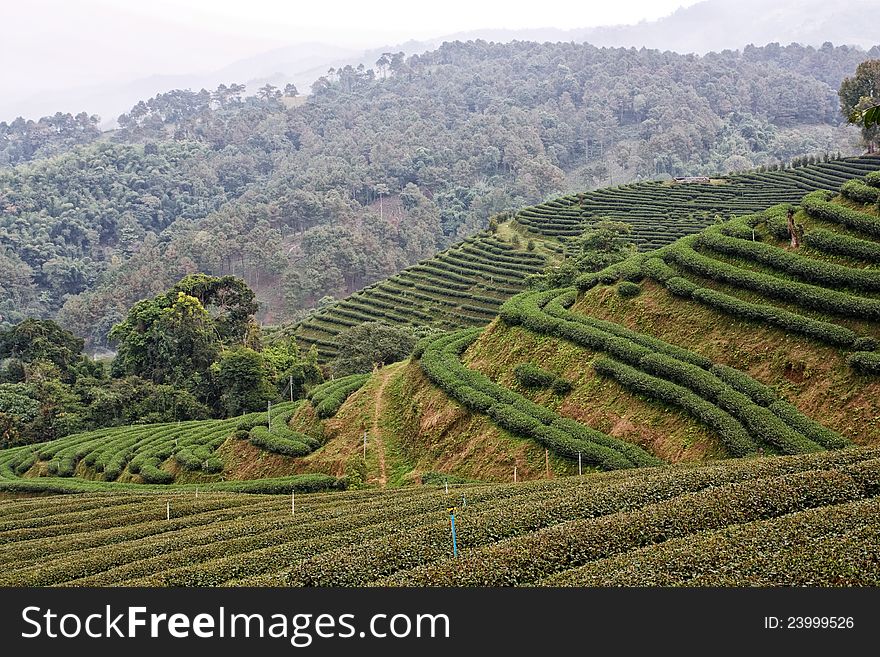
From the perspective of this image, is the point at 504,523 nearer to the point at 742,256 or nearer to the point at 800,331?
the point at 800,331

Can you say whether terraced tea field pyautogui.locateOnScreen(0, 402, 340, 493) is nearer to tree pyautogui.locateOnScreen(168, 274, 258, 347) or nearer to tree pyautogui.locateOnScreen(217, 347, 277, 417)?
tree pyautogui.locateOnScreen(217, 347, 277, 417)

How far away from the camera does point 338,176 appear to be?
147500mm

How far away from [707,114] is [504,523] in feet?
554

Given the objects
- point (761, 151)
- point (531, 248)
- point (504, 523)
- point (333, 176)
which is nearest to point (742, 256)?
point (504, 523)

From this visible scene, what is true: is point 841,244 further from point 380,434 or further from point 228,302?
point 228,302

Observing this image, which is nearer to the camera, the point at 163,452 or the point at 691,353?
the point at 691,353

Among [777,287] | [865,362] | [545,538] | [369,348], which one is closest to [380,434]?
[777,287]

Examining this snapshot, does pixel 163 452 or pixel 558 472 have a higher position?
pixel 558 472

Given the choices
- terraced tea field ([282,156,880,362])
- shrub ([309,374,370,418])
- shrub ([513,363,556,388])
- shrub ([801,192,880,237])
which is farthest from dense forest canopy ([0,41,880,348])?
shrub ([801,192,880,237])

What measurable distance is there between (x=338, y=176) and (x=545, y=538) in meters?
140

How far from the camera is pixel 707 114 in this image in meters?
165

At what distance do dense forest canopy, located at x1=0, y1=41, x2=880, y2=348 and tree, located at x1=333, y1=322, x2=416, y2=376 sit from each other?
46.7m

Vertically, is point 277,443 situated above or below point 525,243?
below

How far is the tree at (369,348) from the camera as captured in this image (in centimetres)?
4931
